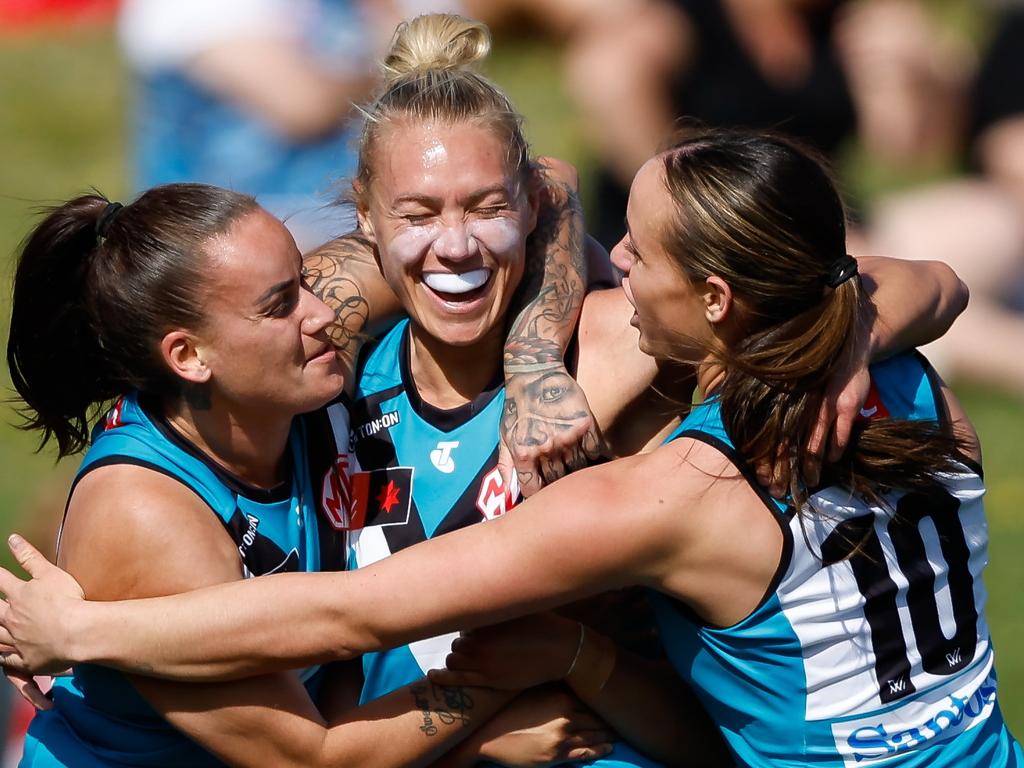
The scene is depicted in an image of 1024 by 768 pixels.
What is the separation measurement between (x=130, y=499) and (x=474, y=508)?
0.71m

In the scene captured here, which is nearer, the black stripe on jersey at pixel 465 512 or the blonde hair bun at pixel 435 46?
the black stripe on jersey at pixel 465 512

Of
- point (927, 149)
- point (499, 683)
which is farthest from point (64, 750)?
point (927, 149)

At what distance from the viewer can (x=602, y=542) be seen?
270cm

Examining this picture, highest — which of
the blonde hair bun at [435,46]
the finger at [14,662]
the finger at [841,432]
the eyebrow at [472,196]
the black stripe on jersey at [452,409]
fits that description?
the blonde hair bun at [435,46]

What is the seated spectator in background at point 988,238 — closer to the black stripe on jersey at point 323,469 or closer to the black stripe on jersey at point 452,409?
the black stripe on jersey at point 452,409

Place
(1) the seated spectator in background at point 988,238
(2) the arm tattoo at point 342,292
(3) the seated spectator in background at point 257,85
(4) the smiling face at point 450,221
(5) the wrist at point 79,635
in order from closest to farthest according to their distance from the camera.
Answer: (5) the wrist at point 79,635 → (4) the smiling face at point 450,221 → (2) the arm tattoo at point 342,292 → (3) the seated spectator in background at point 257,85 → (1) the seated spectator in background at point 988,238

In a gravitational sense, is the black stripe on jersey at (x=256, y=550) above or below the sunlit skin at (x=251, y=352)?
below

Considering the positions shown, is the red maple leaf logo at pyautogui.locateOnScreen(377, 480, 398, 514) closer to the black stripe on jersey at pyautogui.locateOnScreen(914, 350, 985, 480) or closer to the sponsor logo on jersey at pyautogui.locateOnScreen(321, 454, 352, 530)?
the sponsor logo on jersey at pyautogui.locateOnScreen(321, 454, 352, 530)

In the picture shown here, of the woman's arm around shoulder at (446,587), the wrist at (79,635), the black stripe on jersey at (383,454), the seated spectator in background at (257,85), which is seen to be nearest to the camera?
the woman's arm around shoulder at (446,587)

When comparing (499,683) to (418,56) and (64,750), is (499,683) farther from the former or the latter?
(418,56)

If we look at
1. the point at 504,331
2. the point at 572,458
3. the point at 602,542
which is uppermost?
the point at 504,331

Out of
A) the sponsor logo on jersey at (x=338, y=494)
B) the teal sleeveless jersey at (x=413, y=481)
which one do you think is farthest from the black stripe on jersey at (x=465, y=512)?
the sponsor logo on jersey at (x=338, y=494)

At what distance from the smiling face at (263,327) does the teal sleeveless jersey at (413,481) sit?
0.23 m

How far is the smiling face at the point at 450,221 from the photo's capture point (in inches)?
120
